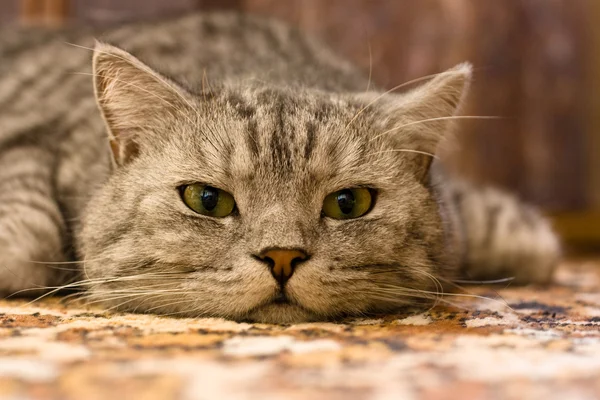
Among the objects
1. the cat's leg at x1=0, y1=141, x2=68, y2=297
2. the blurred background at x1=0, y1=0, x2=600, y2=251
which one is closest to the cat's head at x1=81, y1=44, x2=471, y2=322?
the cat's leg at x1=0, y1=141, x2=68, y2=297

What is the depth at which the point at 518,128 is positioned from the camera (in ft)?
9.56

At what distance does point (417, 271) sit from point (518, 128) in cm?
178

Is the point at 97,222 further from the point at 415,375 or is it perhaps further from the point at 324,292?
the point at 415,375

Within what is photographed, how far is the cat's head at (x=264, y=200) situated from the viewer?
1.20 metres

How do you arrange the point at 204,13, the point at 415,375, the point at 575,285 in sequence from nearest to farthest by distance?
the point at 415,375 < the point at 575,285 < the point at 204,13

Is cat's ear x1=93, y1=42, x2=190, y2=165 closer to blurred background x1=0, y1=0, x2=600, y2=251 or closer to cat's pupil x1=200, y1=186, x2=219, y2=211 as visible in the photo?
cat's pupil x1=200, y1=186, x2=219, y2=211

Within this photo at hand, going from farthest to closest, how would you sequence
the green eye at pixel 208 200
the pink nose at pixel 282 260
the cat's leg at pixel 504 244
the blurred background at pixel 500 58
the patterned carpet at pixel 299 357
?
the blurred background at pixel 500 58 → the cat's leg at pixel 504 244 → the green eye at pixel 208 200 → the pink nose at pixel 282 260 → the patterned carpet at pixel 299 357

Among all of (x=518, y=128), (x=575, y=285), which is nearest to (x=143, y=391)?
(x=575, y=285)

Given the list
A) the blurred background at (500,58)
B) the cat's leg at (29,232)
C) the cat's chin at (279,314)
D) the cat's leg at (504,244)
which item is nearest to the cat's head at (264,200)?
the cat's chin at (279,314)

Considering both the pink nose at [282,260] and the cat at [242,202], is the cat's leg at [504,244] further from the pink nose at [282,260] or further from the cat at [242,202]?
the pink nose at [282,260]

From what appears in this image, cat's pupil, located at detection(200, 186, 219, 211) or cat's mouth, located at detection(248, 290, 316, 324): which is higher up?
cat's pupil, located at detection(200, 186, 219, 211)

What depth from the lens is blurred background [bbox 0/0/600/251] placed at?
277 cm

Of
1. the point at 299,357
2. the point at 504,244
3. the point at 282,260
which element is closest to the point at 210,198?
the point at 282,260

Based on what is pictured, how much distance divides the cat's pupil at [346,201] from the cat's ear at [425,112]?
0.16 metres
